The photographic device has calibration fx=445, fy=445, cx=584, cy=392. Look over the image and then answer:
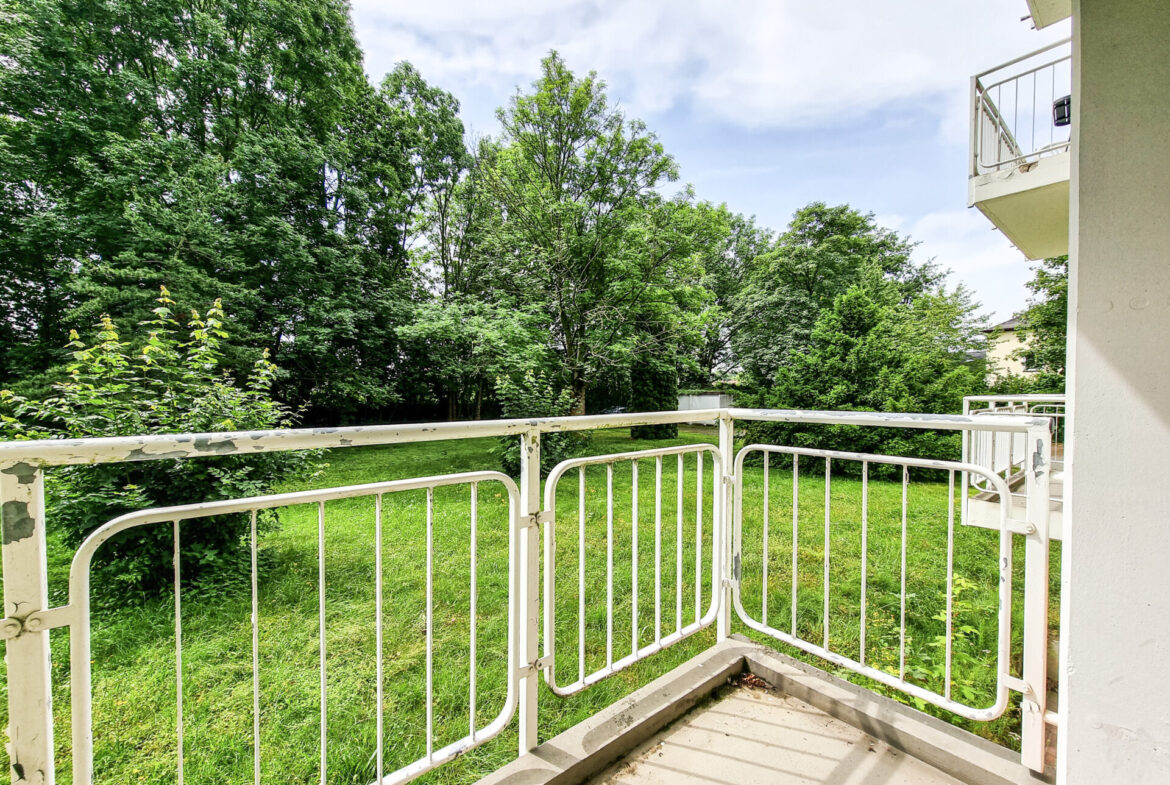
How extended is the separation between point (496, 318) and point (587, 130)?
463 centimetres

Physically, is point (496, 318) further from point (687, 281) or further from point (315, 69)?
point (315, 69)

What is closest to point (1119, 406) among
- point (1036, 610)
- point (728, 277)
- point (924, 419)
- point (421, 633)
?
point (924, 419)

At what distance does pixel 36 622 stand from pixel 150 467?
2.80 metres

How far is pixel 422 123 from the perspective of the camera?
504 inches

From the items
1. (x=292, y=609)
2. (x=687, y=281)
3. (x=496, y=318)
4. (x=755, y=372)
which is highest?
(x=687, y=281)

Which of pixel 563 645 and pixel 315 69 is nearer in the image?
pixel 563 645

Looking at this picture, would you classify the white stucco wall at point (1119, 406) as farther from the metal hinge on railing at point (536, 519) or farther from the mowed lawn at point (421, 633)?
the metal hinge on railing at point (536, 519)

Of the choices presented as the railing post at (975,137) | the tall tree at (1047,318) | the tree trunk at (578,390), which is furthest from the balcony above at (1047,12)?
the tall tree at (1047,318)

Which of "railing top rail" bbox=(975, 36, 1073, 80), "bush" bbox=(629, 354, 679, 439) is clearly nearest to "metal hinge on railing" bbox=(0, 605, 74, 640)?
"railing top rail" bbox=(975, 36, 1073, 80)

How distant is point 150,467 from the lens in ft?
9.45

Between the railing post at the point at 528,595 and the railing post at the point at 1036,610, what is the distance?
1.48 m

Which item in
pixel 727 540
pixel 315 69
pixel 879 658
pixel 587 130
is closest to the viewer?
pixel 727 540

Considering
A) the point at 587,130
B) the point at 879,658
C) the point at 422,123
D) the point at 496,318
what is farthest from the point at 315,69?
the point at 879,658

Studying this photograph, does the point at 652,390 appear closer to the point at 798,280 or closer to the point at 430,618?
the point at 798,280
